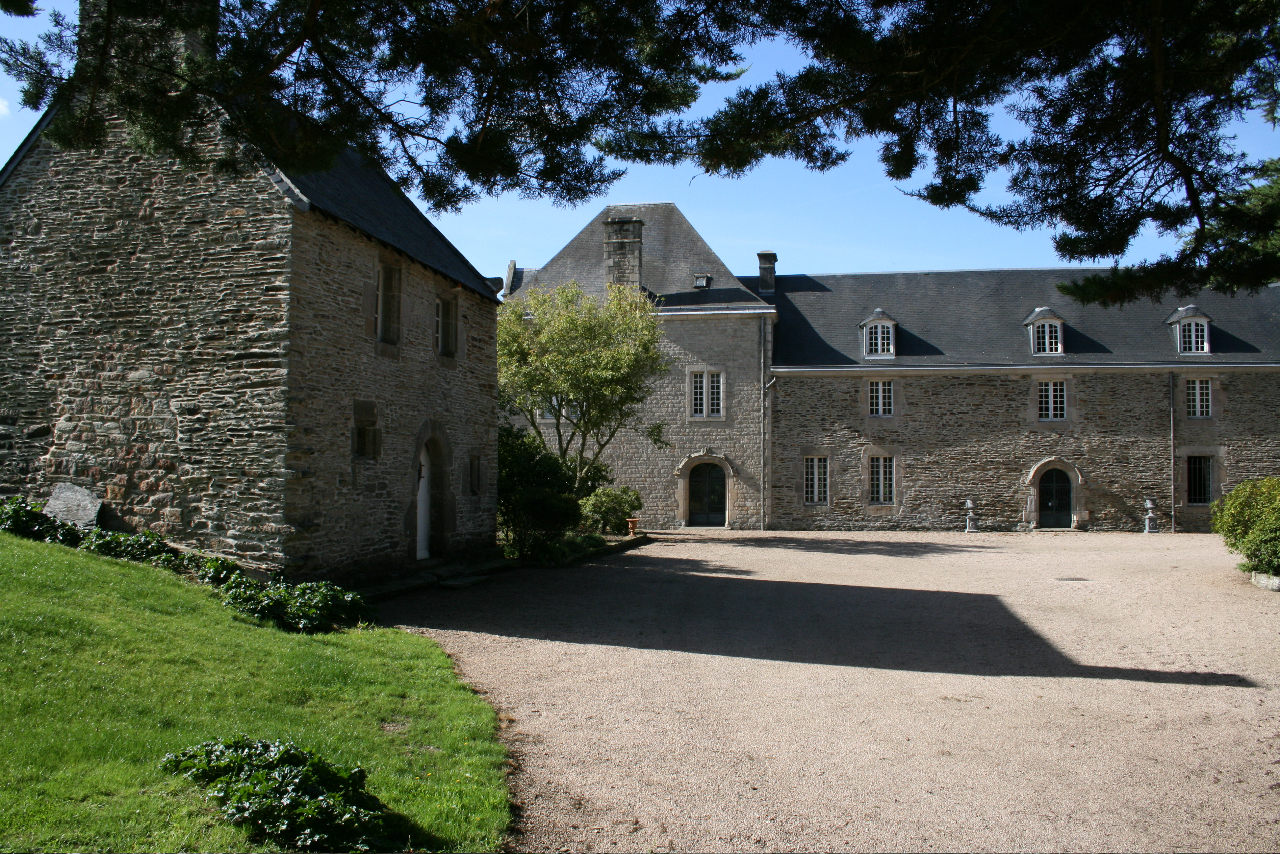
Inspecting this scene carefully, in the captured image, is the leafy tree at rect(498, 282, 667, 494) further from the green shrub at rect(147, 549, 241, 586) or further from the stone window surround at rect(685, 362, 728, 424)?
the green shrub at rect(147, 549, 241, 586)

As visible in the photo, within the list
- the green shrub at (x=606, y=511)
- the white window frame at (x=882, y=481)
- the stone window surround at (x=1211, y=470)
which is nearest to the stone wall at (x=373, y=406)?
the green shrub at (x=606, y=511)

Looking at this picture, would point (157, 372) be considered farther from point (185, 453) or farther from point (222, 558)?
point (222, 558)

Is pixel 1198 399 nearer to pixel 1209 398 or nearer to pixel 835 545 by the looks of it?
pixel 1209 398

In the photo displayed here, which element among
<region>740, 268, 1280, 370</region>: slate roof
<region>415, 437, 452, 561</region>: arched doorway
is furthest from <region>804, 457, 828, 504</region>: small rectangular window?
<region>415, 437, 452, 561</region>: arched doorway

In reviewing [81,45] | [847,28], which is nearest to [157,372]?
[81,45]

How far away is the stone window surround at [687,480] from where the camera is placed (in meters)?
25.6

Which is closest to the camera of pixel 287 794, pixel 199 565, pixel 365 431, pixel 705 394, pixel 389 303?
pixel 287 794

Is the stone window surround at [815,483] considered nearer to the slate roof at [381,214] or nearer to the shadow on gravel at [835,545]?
the shadow on gravel at [835,545]

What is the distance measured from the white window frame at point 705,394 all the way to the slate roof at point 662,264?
1993 mm

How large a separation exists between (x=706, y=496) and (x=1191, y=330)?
1497 centimetres

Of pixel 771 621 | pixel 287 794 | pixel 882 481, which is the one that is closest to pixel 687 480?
pixel 882 481

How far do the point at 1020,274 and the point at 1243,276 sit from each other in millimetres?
24299

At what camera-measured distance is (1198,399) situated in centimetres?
2466

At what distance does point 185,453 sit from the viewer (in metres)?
9.24
